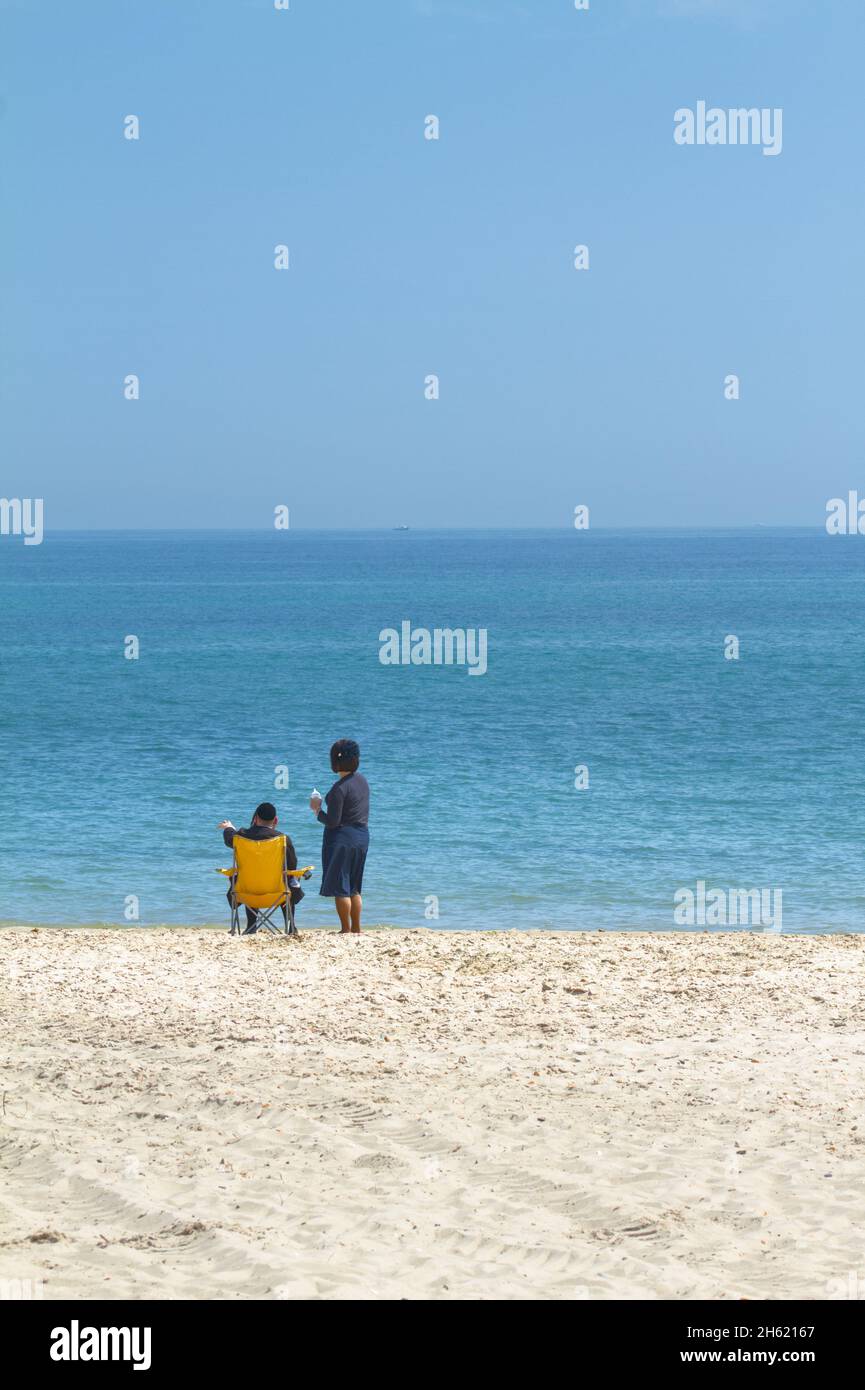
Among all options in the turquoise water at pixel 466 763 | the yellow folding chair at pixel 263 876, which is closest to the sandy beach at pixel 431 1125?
the yellow folding chair at pixel 263 876

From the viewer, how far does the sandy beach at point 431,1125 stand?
6.04 meters

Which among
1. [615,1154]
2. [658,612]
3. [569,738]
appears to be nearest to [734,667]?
[569,738]

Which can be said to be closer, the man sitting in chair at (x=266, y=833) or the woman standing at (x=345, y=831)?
the woman standing at (x=345, y=831)

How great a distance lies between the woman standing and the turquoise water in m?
3.69

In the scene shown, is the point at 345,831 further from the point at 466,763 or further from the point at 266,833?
the point at 466,763

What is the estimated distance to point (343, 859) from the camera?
42.4ft

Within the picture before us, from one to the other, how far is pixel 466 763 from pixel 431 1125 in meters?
23.0

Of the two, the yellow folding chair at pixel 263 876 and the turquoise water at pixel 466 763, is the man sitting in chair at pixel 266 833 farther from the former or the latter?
the turquoise water at pixel 466 763

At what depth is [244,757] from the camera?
32.0 m

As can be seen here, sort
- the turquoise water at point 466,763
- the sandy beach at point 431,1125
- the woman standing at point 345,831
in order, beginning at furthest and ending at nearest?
the turquoise water at point 466,763 < the woman standing at point 345,831 < the sandy beach at point 431,1125

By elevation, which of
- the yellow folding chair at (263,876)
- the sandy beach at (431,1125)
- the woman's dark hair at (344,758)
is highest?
the woman's dark hair at (344,758)

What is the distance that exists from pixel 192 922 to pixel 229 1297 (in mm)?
11298

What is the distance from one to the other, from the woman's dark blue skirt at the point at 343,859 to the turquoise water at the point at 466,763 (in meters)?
3.69
